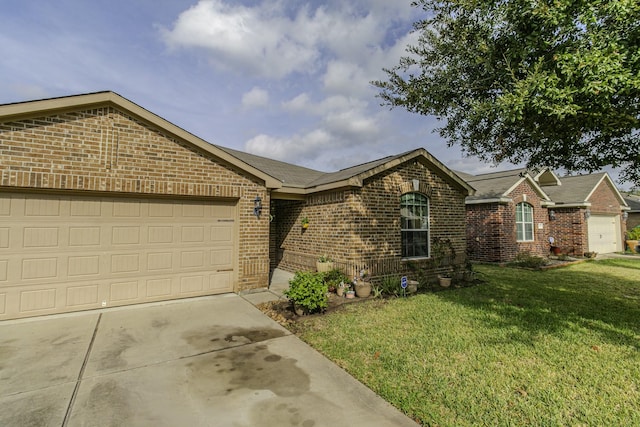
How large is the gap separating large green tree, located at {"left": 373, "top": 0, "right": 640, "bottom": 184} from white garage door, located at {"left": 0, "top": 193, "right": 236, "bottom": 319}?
590 centimetres

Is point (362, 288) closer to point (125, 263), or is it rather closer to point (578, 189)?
point (125, 263)

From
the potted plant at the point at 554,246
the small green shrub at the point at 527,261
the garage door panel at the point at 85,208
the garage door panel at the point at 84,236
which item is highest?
the garage door panel at the point at 85,208

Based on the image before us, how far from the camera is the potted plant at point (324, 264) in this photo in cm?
844

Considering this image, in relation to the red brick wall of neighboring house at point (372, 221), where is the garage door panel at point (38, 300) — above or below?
below

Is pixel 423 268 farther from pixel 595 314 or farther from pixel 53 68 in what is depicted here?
pixel 53 68

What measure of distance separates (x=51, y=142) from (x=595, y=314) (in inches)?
464

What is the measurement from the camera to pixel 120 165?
632 centimetres

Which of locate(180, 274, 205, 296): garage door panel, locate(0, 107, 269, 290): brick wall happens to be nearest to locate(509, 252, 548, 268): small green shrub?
locate(0, 107, 269, 290): brick wall

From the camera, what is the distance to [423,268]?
30.3 ft

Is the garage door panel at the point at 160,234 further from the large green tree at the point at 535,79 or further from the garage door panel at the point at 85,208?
the large green tree at the point at 535,79

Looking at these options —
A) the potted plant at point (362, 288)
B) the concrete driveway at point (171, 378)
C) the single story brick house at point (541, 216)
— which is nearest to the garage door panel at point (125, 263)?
the concrete driveway at point (171, 378)

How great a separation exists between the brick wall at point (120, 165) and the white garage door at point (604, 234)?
67.9 feet

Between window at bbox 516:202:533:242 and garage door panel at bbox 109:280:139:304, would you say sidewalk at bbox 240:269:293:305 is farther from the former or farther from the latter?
window at bbox 516:202:533:242

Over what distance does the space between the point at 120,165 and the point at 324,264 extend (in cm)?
552
